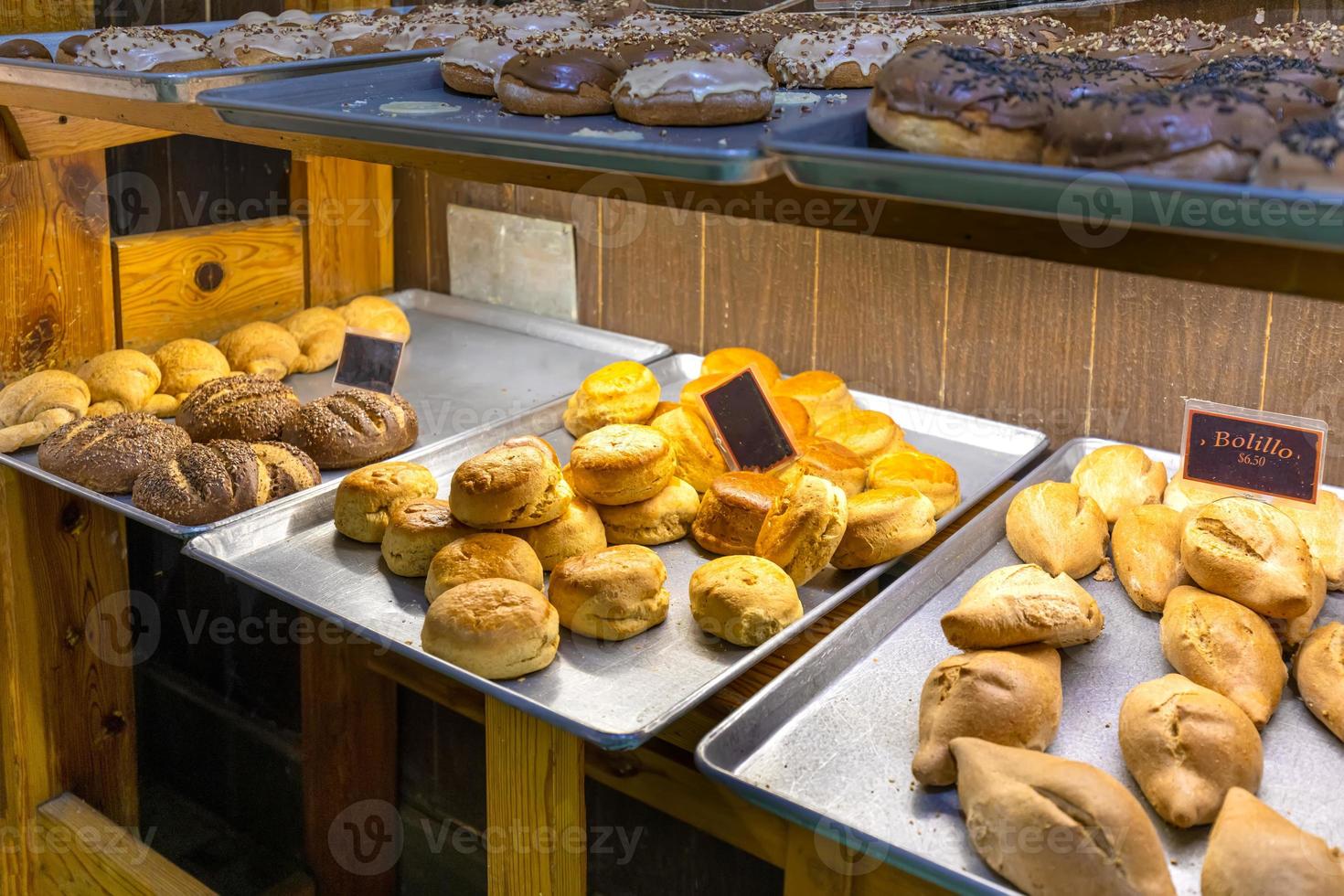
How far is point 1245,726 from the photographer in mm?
1146

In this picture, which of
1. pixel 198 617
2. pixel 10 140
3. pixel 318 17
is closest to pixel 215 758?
pixel 198 617

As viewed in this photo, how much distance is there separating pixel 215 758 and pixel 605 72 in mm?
1784

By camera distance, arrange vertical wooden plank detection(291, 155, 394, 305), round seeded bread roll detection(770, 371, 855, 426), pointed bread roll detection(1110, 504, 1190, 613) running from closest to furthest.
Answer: pointed bread roll detection(1110, 504, 1190, 613), round seeded bread roll detection(770, 371, 855, 426), vertical wooden plank detection(291, 155, 394, 305)

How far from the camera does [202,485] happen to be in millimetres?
1687

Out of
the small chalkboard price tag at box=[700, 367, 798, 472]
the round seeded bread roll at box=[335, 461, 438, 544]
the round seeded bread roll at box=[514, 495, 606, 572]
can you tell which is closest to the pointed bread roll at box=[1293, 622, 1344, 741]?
the small chalkboard price tag at box=[700, 367, 798, 472]

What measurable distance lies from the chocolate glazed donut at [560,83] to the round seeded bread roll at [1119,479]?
83cm

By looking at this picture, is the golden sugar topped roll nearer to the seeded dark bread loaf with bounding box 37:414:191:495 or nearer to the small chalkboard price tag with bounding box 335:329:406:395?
the small chalkboard price tag with bounding box 335:329:406:395

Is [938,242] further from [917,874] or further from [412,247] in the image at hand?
[412,247]

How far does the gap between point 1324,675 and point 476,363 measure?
A: 5.18 feet

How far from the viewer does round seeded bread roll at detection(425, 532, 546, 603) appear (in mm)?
1470

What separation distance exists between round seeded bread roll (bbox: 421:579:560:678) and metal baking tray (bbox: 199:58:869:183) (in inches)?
19.0

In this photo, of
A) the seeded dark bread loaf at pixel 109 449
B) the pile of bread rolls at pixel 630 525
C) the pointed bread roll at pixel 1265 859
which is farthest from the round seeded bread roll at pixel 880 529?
the seeded dark bread loaf at pixel 109 449

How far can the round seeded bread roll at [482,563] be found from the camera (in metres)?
1.47

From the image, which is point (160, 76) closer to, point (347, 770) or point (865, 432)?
point (865, 432)
